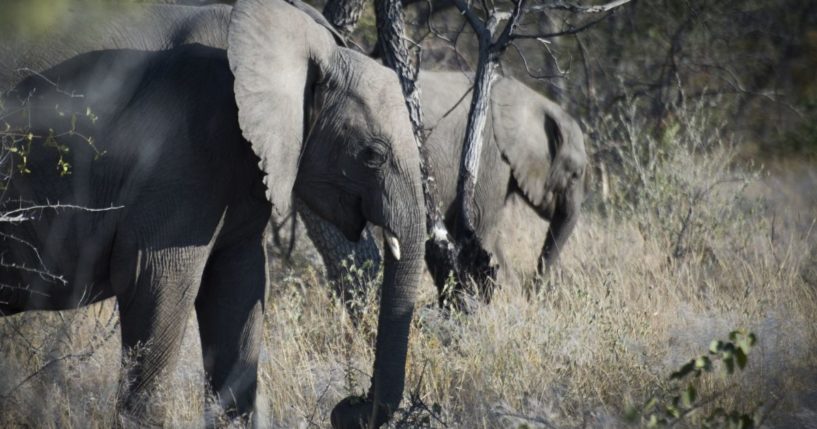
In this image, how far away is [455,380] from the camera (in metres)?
6.05

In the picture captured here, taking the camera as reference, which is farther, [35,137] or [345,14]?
[345,14]

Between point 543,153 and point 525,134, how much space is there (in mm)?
243

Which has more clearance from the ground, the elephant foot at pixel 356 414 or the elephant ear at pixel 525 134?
the elephant ear at pixel 525 134

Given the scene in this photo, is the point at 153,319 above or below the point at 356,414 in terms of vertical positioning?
above

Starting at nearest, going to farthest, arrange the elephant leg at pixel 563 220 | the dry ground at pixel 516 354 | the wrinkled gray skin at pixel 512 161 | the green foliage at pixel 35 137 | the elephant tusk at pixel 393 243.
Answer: the green foliage at pixel 35 137
the elephant tusk at pixel 393 243
the dry ground at pixel 516 354
the wrinkled gray skin at pixel 512 161
the elephant leg at pixel 563 220

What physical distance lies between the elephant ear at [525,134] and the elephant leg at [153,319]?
5.15 meters

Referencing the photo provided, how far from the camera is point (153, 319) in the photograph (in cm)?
508

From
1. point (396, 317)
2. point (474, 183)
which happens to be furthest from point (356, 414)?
point (474, 183)

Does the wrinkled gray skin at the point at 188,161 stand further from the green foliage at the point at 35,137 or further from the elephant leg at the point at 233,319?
the elephant leg at the point at 233,319

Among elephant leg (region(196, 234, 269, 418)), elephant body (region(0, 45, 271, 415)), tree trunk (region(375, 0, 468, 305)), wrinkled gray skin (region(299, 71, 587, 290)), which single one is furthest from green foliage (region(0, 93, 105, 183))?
wrinkled gray skin (region(299, 71, 587, 290))

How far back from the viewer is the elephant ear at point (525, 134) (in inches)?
391

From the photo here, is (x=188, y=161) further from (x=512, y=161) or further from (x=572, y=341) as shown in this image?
(x=512, y=161)

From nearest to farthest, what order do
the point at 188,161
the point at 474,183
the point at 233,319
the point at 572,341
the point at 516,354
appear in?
the point at 188,161
the point at 233,319
the point at 516,354
the point at 572,341
the point at 474,183

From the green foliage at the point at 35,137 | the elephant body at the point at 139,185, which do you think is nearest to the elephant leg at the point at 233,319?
the elephant body at the point at 139,185
